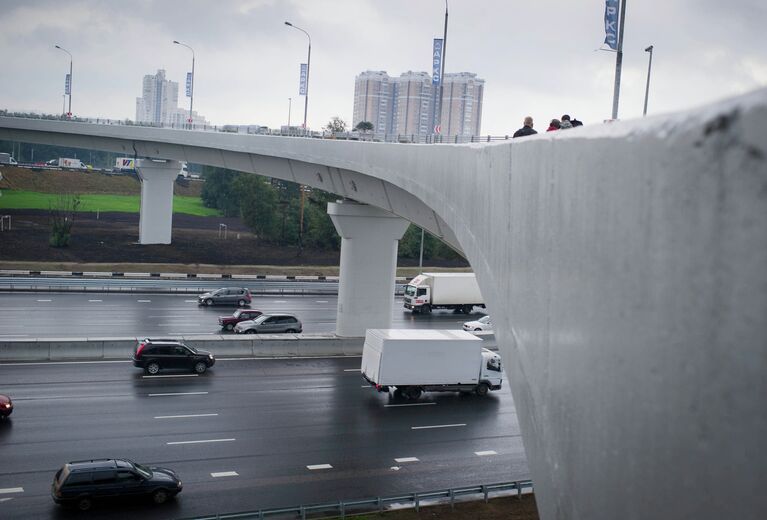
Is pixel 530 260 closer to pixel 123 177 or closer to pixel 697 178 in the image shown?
pixel 697 178

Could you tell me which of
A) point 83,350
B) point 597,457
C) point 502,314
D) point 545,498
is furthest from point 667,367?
point 83,350

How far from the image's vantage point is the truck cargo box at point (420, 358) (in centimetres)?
2271

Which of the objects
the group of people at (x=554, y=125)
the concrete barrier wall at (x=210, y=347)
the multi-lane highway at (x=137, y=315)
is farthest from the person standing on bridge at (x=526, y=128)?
the multi-lane highway at (x=137, y=315)

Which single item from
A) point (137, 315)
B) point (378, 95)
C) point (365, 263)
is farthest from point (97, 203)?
point (365, 263)

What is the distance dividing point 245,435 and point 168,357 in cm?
668

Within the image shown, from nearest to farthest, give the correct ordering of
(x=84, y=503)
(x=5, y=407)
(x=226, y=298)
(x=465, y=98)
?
1. (x=84, y=503)
2. (x=5, y=407)
3. (x=226, y=298)
4. (x=465, y=98)

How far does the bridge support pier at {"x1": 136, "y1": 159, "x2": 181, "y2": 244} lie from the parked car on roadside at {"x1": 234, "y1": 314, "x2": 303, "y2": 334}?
84.6ft

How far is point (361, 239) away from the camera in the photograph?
101 feet

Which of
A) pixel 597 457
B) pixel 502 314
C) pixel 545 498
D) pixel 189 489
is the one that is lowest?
pixel 189 489

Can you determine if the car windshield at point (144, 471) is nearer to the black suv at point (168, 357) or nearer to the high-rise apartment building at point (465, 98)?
the black suv at point (168, 357)

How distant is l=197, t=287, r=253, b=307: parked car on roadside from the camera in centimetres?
3906

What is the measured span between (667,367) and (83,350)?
2542 centimetres

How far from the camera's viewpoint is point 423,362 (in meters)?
23.0

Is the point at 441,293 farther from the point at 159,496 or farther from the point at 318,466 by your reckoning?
the point at 159,496
